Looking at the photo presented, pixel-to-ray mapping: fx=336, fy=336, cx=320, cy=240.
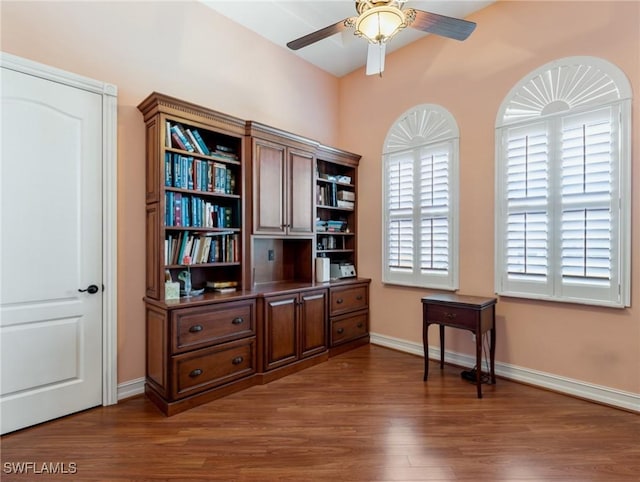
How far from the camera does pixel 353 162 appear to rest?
4434mm

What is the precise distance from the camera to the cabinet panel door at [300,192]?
3.64m

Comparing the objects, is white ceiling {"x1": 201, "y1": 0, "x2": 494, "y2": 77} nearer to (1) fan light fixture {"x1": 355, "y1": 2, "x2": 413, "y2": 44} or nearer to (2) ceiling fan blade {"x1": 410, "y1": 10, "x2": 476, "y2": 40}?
(2) ceiling fan blade {"x1": 410, "y1": 10, "x2": 476, "y2": 40}

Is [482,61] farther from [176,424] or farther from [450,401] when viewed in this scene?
[176,424]

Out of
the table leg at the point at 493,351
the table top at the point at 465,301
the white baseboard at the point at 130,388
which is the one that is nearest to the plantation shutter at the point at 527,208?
the table top at the point at 465,301

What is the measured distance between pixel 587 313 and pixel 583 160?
1.26m

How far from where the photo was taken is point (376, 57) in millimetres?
2695

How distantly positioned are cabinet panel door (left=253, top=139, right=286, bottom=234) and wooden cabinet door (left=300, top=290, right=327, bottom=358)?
780 millimetres

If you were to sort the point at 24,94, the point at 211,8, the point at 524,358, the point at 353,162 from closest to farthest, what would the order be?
the point at 24,94 → the point at 524,358 → the point at 211,8 → the point at 353,162

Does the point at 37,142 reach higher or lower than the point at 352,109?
lower

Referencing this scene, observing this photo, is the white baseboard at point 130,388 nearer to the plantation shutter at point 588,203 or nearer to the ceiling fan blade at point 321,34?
the ceiling fan blade at point 321,34

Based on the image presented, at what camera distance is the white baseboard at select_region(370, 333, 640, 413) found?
8.58 feet

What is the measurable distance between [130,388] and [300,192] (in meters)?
2.42

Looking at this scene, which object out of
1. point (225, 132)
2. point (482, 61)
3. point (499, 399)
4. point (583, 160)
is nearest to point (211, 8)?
point (225, 132)

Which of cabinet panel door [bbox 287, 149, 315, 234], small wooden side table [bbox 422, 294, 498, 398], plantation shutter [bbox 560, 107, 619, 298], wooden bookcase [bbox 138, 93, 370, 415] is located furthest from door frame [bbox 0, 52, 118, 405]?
plantation shutter [bbox 560, 107, 619, 298]
